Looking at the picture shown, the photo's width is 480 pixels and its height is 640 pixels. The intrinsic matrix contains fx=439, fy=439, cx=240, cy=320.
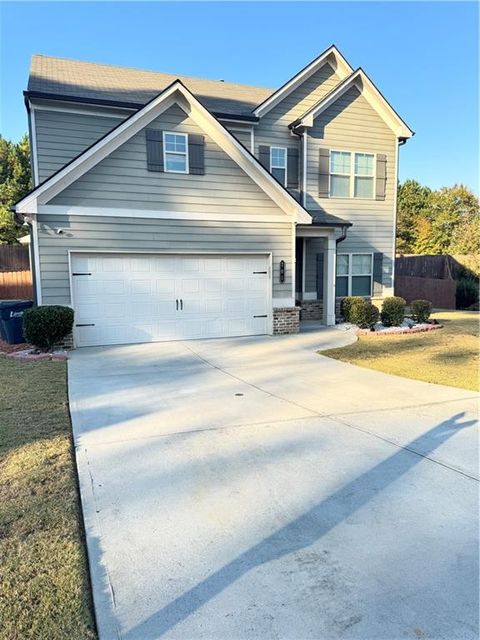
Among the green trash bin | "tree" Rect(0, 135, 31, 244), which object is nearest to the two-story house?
the green trash bin

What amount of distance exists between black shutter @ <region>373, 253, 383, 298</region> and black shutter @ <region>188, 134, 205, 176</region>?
7.15 meters

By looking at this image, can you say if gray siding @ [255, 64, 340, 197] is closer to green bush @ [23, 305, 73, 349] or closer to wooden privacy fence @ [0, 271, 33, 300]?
green bush @ [23, 305, 73, 349]

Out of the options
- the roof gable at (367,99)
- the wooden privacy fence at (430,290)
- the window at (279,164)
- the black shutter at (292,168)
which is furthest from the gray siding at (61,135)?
the wooden privacy fence at (430,290)

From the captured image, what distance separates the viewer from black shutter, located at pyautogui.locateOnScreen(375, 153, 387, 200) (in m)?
14.8

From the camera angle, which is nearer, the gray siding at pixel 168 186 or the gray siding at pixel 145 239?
the gray siding at pixel 145 239

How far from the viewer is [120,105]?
40.8 ft

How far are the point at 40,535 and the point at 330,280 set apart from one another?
463 inches

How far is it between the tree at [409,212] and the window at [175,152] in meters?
32.6

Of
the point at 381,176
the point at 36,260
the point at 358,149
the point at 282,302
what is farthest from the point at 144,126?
the point at 381,176

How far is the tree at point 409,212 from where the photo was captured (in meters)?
39.5

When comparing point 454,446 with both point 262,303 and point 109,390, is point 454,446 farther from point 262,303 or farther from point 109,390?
point 262,303

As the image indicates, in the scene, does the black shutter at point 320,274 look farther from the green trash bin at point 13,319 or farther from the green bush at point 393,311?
the green trash bin at point 13,319

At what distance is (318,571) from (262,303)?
9754 millimetres

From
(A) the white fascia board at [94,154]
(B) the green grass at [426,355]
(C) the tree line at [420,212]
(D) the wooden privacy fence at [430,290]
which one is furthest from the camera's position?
(C) the tree line at [420,212]
